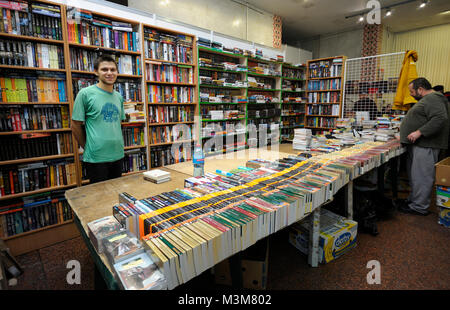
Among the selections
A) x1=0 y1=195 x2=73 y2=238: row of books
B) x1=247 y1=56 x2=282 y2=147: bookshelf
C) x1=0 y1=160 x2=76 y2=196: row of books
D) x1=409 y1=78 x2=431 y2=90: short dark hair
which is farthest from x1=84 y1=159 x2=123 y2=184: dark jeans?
x1=409 y1=78 x2=431 y2=90: short dark hair

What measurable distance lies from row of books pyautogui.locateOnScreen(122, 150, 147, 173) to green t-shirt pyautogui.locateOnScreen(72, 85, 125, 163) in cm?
92

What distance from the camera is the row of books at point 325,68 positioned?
5543 millimetres

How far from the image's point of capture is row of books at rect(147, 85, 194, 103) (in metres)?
3.49

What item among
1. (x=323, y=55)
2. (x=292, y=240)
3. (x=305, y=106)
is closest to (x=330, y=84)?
(x=305, y=106)

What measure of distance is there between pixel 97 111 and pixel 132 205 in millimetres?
1360

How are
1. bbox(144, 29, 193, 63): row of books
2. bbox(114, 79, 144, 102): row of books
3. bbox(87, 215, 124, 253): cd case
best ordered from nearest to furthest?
1. bbox(87, 215, 124, 253): cd case
2. bbox(114, 79, 144, 102): row of books
3. bbox(144, 29, 193, 63): row of books

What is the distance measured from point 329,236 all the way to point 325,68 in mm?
4938

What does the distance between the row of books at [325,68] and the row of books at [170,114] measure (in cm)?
367

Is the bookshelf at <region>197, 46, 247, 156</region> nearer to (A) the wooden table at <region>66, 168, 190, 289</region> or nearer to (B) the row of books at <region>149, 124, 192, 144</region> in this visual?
(B) the row of books at <region>149, 124, 192, 144</region>

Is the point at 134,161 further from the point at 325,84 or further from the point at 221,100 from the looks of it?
the point at 325,84

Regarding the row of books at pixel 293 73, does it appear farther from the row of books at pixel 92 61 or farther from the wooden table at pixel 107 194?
the wooden table at pixel 107 194

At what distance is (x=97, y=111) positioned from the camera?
2.21m

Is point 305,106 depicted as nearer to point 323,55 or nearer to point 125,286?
point 323,55

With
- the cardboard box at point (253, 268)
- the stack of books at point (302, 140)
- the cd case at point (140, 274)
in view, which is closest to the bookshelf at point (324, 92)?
the stack of books at point (302, 140)
